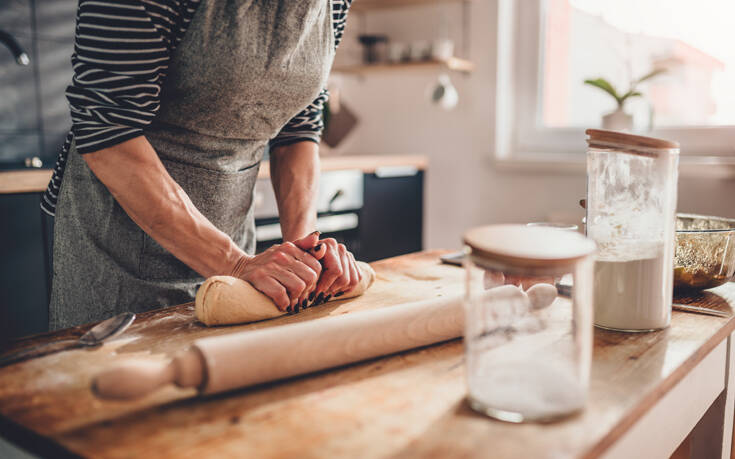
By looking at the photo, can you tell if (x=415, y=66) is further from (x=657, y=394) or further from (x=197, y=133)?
(x=657, y=394)

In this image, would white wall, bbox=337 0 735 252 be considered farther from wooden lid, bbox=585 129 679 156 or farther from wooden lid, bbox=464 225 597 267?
wooden lid, bbox=464 225 597 267

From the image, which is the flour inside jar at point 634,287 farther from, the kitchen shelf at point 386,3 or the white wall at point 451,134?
the kitchen shelf at point 386,3

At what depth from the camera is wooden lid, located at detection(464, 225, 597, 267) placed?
1.49 ft

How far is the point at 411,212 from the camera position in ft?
8.96

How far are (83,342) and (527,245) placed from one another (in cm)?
48

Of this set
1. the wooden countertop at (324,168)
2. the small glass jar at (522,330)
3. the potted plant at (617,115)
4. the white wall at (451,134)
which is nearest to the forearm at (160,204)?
the small glass jar at (522,330)

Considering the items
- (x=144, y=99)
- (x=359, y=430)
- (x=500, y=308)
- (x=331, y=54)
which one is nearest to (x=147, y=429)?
(x=359, y=430)

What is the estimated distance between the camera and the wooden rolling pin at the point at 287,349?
0.48 metres

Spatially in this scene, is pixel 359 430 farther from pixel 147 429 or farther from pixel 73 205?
pixel 73 205

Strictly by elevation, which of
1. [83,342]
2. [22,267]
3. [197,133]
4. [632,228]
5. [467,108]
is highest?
[467,108]

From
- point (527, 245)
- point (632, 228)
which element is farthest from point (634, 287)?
point (527, 245)

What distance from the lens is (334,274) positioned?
0.76m

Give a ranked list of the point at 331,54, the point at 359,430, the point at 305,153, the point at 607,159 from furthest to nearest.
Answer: the point at 305,153 < the point at 331,54 < the point at 607,159 < the point at 359,430

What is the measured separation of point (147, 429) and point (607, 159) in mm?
554
